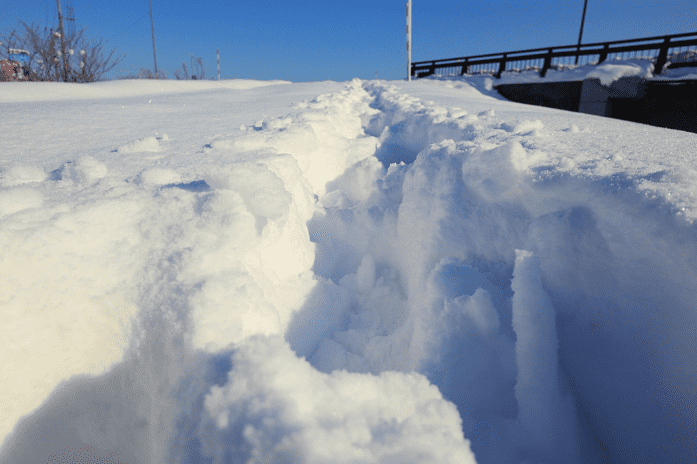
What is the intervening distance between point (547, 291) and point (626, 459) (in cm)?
35

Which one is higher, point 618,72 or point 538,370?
point 618,72

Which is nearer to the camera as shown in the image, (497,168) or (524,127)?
(497,168)

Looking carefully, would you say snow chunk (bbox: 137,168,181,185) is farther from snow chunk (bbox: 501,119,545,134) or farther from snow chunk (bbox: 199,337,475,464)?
snow chunk (bbox: 501,119,545,134)

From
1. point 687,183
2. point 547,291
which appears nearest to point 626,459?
point 547,291

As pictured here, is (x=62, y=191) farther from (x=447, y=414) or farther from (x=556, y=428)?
(x=556, y=428)

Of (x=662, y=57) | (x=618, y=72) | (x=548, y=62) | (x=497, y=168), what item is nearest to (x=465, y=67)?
(x=548, y=62)

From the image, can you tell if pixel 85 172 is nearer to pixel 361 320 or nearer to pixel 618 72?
pixel 361 320

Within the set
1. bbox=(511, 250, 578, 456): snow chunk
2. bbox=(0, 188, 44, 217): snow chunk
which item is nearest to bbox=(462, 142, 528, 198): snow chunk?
bbox=(511, 250, 578, 456): snow chunk

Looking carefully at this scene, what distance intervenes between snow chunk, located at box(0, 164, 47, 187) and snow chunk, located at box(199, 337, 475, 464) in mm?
1128

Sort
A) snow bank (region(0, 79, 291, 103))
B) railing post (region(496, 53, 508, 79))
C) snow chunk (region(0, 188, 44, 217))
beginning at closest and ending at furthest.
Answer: snow chunk (region(0, 188, 44, 217)), snow bank (region(0, 79, 291, 103)), railing post (region(496, 53, 508, 79))

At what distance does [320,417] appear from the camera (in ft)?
1.88

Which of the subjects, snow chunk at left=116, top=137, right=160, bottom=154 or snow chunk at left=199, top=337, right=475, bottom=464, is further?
snow chunk at left=116, top=137, right=160, bottom=154

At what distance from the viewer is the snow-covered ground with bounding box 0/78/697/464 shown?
61cm

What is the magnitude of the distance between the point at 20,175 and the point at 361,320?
1.32m
